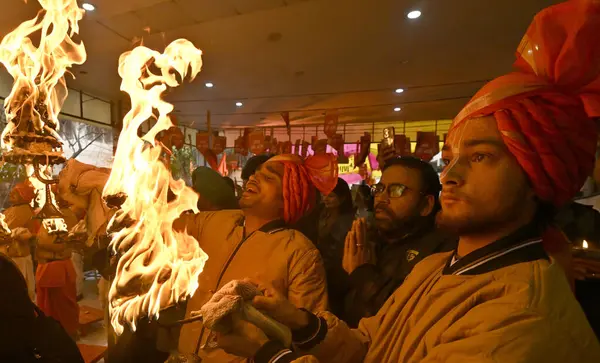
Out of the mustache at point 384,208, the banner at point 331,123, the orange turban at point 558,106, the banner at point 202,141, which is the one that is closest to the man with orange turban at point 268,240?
the mustache at point 384,208

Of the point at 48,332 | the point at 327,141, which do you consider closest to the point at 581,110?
the point at 48,332

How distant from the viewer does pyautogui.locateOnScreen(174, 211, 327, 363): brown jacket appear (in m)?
2.07

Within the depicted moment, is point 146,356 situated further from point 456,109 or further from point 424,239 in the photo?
point 456,109

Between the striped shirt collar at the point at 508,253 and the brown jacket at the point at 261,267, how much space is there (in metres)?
1.09

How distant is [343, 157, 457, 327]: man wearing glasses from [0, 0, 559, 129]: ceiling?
3.90m

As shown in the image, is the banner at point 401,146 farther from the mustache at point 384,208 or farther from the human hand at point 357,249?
the human hand at point 357,249

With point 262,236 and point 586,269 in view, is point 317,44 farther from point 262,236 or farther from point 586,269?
point 586,269

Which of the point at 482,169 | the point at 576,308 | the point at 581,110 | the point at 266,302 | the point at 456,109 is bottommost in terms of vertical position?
the point at 266,302

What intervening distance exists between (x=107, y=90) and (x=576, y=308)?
1109 cm

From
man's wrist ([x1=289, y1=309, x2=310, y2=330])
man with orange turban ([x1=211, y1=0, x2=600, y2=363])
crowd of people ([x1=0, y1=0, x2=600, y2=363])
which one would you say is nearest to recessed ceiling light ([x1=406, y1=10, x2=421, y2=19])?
crowd of people ([x1=0, y1=0, x2=600, y2=363])

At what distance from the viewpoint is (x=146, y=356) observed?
7.98 ft

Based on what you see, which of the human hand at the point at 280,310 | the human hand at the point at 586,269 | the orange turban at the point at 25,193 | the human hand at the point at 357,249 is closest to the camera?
the human hand at the point at 280,310

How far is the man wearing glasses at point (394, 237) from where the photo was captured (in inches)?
88.5

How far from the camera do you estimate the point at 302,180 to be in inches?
102
